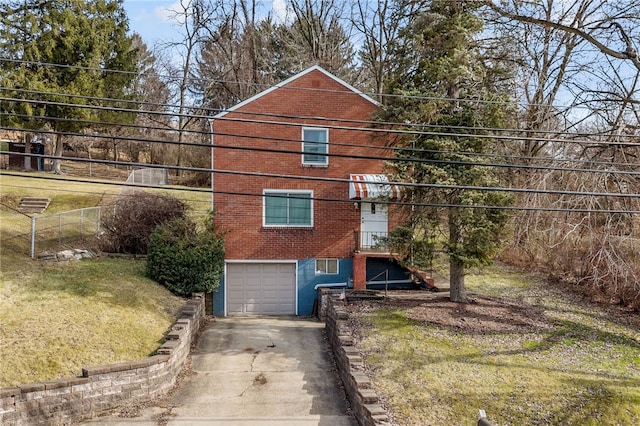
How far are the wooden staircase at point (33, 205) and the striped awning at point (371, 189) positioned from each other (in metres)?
14.5

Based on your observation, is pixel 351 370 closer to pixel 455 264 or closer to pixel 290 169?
pixel 455 264

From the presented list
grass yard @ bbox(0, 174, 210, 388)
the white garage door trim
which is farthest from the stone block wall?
grass yard @ bbox(0, 174, 210, 388)

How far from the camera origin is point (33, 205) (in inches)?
798

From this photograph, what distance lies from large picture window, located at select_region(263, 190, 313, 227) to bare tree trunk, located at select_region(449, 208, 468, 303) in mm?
5445

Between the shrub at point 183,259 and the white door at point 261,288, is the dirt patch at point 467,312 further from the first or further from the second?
the shrub at point 183,259

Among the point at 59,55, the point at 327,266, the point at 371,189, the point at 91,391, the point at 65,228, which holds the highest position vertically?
the point at 59,55

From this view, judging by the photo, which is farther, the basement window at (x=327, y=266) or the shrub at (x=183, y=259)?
the basement window at (x=327, y=266)

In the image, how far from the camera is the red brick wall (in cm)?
1559

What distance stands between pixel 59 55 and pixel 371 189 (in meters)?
20.1

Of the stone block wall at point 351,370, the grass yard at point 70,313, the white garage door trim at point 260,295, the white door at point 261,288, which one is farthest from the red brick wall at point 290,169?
the grass yard at point 70,313

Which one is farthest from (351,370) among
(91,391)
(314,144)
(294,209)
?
(314,144)

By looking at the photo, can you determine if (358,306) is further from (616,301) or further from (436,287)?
(616,301)

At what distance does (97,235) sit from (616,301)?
17.6 meters

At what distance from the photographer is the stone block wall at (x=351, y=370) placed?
7676 mm
